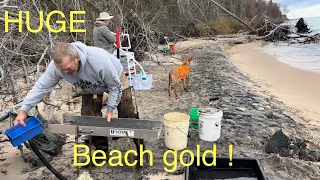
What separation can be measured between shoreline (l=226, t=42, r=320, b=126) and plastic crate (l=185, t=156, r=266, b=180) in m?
3.12

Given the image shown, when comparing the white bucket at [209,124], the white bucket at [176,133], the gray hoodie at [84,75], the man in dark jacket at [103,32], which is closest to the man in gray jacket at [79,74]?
the gray hoodie at [84,75]

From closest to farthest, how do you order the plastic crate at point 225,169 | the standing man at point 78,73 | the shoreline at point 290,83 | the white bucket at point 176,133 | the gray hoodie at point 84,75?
the standing man at point 78,73 < the gray hoodie at point 84,75 < the plastic crate at point 225,169 < the white bucket at point 176,133 < the shoreline at point 290,83

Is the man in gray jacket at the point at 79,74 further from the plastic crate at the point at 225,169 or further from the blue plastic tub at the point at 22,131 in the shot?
the plastic crate at the point at 225,169

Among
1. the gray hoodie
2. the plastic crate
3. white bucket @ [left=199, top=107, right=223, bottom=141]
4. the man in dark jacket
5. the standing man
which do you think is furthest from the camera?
the man in dark jacket

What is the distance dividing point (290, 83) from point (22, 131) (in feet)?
30.3

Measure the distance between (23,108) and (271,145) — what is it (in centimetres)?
319

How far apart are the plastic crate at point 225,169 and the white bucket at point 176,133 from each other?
0.59 metres

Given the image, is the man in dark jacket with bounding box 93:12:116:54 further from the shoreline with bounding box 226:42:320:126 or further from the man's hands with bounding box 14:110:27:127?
the shoreline with bounding box 226:42:320:126

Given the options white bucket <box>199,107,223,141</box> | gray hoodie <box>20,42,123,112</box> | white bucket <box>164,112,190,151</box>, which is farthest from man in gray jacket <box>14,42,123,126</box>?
white bucket <box>199,107,223,141</box>

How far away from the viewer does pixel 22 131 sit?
9.37 feet

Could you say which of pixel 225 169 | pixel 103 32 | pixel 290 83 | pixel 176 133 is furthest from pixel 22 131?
pixel 290 83

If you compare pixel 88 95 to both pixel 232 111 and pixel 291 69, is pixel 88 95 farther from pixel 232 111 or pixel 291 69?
pixel 291 69

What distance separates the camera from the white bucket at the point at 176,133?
13.8 ft

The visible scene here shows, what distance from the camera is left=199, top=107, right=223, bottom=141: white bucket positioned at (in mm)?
4461
